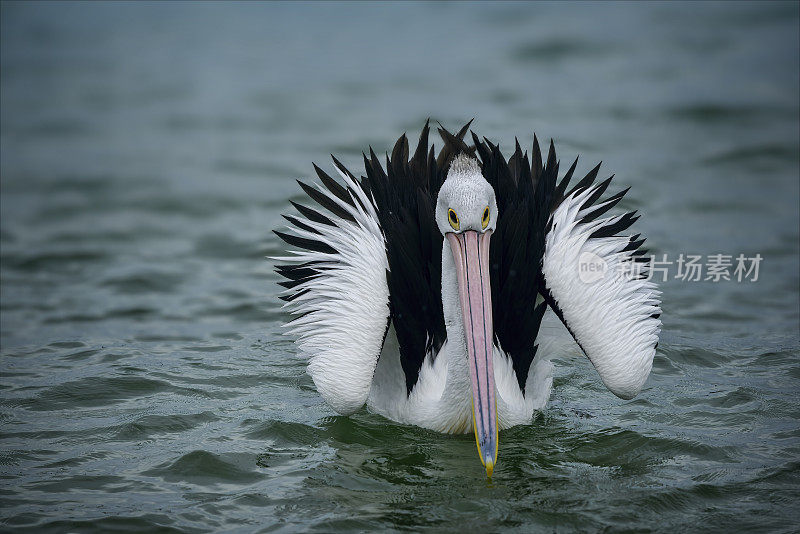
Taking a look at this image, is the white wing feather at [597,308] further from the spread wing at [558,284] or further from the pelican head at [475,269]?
the pelican head at [475,269]

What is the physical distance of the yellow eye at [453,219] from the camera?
5.58 metres

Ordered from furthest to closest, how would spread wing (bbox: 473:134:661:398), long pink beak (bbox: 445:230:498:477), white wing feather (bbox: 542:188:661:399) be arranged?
white wing feather (bbox: 542:188:661:399) < spread wing (bbox: 473:134:661:398) < long pink beak (bbox: 445:230:498:477)

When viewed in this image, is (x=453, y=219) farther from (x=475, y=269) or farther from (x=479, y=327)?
(x=479, y=327)

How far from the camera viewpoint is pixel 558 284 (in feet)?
20.3

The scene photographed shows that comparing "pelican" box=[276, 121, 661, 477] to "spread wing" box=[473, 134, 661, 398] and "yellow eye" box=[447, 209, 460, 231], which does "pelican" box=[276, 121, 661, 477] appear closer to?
"spread wing" box=[473, 134, 661, 398]

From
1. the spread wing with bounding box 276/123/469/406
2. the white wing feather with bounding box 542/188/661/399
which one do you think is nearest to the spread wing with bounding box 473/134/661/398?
the white wing feather with bounding box 542/188/661/399

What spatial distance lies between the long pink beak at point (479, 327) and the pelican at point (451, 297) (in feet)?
0.41

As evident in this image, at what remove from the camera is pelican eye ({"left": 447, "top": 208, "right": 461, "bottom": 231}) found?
5578 mm

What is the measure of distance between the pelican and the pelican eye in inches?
4.6

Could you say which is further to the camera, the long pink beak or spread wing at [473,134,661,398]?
spread wing at [473,134,661,398]

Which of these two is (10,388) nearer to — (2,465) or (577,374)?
(2,465)

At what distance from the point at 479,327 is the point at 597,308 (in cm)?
101

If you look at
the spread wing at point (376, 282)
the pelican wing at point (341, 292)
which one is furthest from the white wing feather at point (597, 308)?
the pelican wing at point (341, 292)

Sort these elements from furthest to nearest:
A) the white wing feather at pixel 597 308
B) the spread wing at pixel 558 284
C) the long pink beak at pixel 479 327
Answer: the white wing feather at pixel 597 308 < the spread wing at pixel 558 284 < the long pink beak at pixel 479 327
